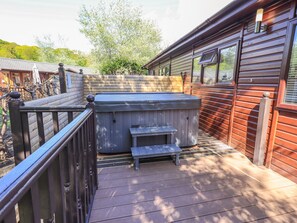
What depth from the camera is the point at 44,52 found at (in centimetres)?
2586

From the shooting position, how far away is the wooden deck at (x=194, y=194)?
64.5 inches

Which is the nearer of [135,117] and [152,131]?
[152,131]

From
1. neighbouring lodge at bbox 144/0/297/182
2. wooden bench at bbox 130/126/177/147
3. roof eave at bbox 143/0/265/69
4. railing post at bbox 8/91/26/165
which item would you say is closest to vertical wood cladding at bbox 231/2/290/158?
neighbouring lodge at bbox 144/0/297/182

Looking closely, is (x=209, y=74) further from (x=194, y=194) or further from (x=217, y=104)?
(x=194, y=194)

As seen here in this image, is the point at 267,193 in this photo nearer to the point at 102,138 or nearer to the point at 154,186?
the point at 154,186

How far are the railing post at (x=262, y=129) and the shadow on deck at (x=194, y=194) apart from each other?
170mm

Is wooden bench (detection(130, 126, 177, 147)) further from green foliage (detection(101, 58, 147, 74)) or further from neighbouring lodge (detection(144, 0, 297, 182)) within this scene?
green foliage (detection(101, 58, 147, 74))

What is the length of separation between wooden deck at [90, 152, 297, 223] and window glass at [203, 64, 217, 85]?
2242mm

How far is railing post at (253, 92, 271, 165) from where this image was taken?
2.45 metres

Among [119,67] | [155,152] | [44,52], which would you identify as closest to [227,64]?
[155,152]

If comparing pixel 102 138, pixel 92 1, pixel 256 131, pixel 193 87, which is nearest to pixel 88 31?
pixel 92 1

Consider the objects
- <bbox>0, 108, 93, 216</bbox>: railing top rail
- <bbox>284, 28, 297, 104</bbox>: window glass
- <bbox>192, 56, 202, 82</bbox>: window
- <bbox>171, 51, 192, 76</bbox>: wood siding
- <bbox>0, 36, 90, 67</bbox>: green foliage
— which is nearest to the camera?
<bbox>0, 108, 93, 216</bbox>: railing top rail

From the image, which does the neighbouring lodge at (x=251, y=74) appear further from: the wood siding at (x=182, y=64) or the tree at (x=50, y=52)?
the tree at (x=50, y=52)

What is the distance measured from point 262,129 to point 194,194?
1494 millimetres
